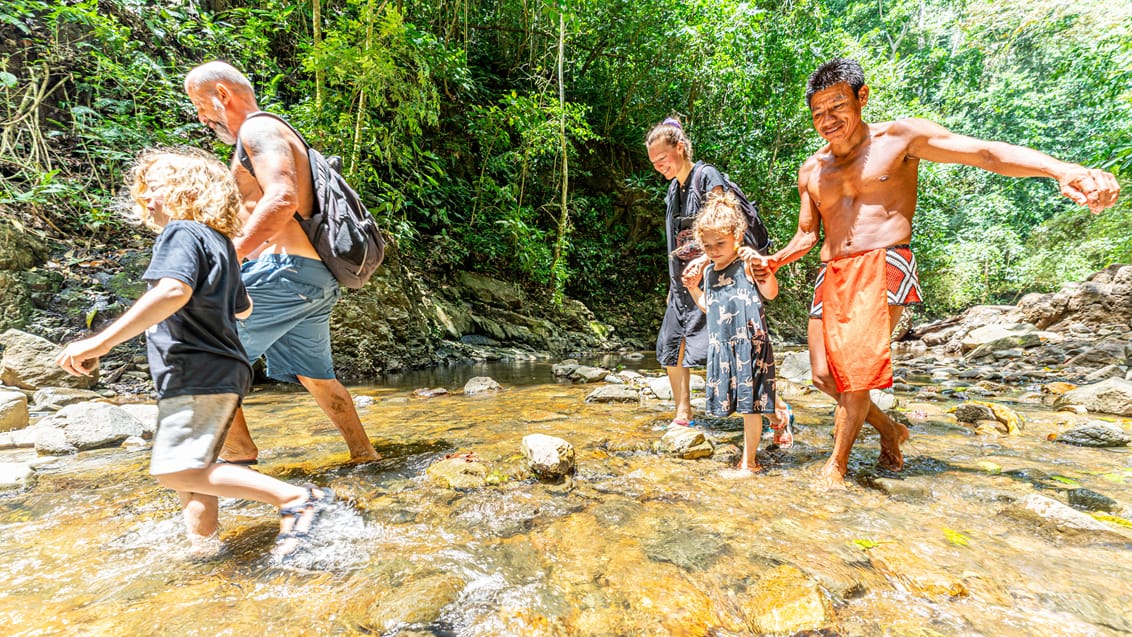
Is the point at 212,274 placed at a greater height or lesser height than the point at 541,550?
greater

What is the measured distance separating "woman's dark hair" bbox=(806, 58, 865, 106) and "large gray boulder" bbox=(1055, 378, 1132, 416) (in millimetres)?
3432

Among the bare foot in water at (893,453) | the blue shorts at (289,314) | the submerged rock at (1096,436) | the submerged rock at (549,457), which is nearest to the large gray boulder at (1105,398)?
the submerged rock at (1096,436)

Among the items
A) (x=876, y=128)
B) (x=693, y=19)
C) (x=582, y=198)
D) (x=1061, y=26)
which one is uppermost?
(x=1061, y=26)

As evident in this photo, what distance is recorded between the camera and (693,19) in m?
9.34

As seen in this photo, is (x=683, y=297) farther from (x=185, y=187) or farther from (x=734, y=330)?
(x=185, y=187)

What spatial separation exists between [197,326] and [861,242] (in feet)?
9.02

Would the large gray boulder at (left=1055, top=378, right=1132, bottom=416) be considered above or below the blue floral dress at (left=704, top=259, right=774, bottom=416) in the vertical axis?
below

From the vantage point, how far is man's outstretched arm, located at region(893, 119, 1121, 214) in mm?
1600

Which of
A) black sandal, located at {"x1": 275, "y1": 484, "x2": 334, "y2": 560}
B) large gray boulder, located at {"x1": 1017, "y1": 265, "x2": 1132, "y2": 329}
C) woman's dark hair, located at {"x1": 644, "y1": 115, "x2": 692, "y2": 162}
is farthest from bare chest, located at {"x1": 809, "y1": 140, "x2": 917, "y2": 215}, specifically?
large gray boulder, located at {"x1": 1017, "y1": 265, "x2": 1132, "y2": 329}

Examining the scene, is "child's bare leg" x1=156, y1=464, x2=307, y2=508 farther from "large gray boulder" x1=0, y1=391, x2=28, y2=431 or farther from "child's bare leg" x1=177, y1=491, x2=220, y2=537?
"large gray boulder" x1=0, y1=391, x2=28, y2=431

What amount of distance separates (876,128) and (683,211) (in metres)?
1.18

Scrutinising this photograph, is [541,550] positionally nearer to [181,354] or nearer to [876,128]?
[181,354]

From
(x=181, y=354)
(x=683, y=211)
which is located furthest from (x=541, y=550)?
(x=683, y=211)

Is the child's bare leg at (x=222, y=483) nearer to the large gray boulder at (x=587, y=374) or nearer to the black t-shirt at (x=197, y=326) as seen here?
the black t-shirt at (x=197, y=326)
